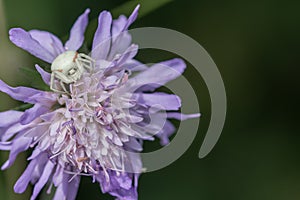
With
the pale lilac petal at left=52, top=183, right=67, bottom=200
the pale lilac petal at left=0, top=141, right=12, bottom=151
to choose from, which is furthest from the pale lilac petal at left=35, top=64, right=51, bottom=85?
the pale lilac petal at left=52, top=183, right=67, bottom=200

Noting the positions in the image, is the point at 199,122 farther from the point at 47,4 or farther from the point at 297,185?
the point at 47,4

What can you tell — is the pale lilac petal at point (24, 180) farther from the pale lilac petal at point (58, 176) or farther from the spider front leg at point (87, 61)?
the spider front leg at point (87, 61)

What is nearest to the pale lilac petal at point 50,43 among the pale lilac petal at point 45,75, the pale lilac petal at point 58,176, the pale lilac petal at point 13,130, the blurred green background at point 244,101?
the pale lilac petal at point 45,75

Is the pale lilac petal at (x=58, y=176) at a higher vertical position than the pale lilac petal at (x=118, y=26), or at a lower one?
lower

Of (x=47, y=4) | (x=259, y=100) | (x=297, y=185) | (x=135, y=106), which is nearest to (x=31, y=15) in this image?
(x=47, y=4)

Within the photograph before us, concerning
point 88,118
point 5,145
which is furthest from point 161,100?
point 5,145

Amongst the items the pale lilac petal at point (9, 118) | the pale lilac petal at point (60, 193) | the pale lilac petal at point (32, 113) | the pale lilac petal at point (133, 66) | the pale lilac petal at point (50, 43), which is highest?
the pale lilac petal at point (50, 43)

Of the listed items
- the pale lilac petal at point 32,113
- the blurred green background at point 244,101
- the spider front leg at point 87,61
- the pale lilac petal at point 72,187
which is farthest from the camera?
the blurred green background at point 244,101
